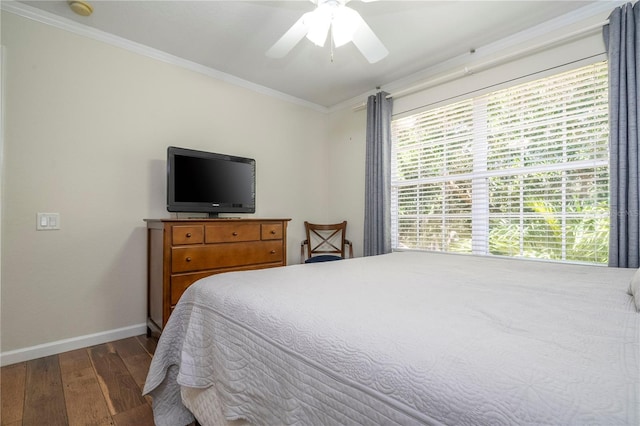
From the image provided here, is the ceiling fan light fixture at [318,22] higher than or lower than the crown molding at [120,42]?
lower

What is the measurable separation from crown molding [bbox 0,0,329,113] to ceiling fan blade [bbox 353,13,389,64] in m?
1.73

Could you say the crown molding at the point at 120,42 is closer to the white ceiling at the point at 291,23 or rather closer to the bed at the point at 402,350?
the white ceiling at the point at 291,23

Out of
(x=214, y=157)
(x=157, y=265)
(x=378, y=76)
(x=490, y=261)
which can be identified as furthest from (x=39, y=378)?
(x=378, y=76)

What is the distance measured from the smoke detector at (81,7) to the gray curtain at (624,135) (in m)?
3.52

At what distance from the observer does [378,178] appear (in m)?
3.24

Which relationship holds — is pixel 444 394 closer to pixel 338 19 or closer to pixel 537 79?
pixel 338 19

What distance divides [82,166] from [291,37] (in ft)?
6.11

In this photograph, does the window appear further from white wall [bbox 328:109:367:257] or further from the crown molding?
the crown molding

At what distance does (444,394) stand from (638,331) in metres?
0.57

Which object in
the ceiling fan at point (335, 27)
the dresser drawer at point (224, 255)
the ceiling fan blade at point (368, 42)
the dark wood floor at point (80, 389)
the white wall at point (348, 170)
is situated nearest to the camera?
the dark wood floor at point (80, 389)

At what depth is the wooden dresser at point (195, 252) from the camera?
2.19 m

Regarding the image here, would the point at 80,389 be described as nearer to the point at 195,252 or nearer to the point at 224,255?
the point at 195,252

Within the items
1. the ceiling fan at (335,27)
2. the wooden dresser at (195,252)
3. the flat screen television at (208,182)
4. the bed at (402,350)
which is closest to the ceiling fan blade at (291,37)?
the ceiling fan at (335,27)

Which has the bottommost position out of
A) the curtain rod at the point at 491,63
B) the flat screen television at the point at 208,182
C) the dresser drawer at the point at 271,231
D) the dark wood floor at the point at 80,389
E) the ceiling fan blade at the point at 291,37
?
the dark wood floor at the point at 80,389
